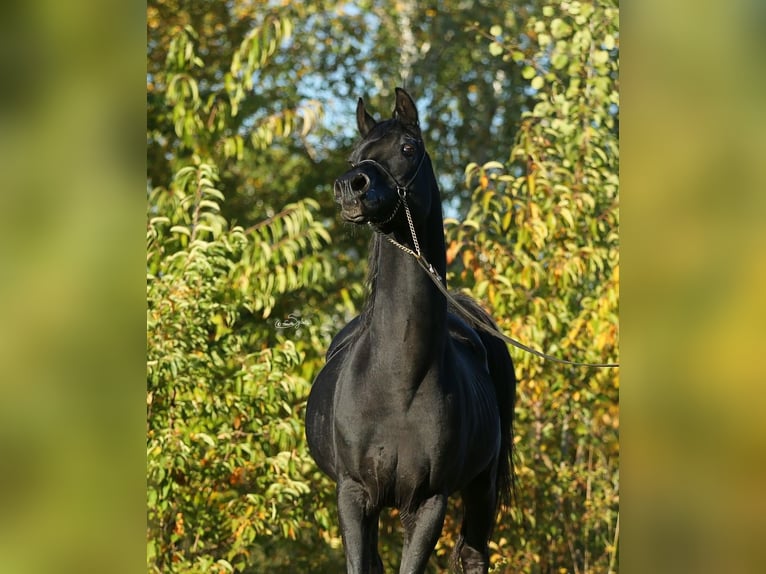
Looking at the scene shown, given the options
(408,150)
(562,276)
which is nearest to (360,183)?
(408,150)

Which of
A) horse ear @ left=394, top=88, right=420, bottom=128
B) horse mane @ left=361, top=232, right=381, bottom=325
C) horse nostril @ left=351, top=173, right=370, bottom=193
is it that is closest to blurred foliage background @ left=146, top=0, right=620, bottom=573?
horse mane @ left=361, top=232, right=381, bottom=325

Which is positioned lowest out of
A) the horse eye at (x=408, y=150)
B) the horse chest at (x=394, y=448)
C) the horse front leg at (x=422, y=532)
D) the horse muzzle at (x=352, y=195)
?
the horse front leg at (x=422, y=532)

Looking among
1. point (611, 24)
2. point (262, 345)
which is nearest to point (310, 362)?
point (262, 345)

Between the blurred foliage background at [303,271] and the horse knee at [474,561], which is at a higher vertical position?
the blurred foliage background at [303,271]

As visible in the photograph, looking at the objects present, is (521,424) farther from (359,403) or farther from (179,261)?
(359,403)

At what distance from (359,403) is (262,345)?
3.31 meters

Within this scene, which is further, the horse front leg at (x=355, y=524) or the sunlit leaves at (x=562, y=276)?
the sunlit leaves at (x=562, y=276)

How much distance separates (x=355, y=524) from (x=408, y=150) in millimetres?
1288

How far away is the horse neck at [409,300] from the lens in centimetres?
332

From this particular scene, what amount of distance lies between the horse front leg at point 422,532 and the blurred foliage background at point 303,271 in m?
2.69

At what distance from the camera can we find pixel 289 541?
6941 mm

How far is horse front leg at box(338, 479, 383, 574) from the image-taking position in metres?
3.38

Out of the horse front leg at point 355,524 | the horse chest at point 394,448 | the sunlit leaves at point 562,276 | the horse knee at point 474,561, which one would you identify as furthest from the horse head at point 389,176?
the sunlit leaves at point 562,276

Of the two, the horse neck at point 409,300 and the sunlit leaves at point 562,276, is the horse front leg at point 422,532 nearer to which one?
the horse neck at point 409,300
